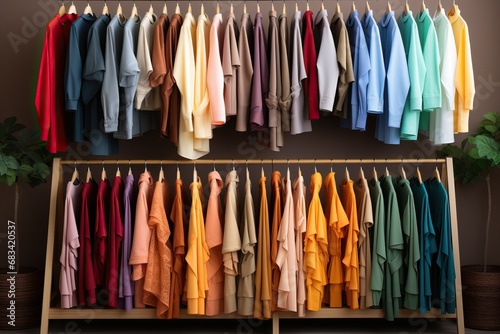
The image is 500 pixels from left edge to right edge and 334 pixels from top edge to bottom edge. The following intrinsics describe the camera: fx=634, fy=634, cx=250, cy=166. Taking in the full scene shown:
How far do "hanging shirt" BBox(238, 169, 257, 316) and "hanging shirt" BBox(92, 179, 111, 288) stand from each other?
0.82 meters

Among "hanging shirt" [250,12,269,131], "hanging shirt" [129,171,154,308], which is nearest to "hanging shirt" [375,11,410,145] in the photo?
"hanging shirt" [250,12,269,131]

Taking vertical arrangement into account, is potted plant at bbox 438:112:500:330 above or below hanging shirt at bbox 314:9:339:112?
below

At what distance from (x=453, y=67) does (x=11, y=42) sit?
3.01 metres

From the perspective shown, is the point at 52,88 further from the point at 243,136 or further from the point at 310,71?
the point at 310,71

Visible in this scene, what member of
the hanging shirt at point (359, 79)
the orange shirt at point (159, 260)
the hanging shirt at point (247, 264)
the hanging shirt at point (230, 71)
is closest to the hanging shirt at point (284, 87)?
the hanging shirt at point (230, 71)

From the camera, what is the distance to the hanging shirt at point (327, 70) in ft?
12.3

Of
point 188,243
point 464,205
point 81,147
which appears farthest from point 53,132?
point 464,205

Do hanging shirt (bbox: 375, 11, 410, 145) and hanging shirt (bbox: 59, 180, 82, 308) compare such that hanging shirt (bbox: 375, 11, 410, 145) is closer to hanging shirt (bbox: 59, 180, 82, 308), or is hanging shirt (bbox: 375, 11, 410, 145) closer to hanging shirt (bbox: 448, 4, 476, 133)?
hanging shirt (bbox: 448, 4, 476, 133)

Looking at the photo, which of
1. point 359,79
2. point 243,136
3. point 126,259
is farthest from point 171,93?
point 359,79

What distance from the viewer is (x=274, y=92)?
12.4 feet

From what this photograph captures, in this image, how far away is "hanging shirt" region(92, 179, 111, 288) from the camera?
3732 millimetres

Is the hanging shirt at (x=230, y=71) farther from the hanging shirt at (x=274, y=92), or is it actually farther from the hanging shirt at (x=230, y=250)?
the hanging shirt at (x=230, y=250)

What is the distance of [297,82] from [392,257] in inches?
46.7

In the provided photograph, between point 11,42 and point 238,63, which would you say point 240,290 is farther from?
point 11,42
